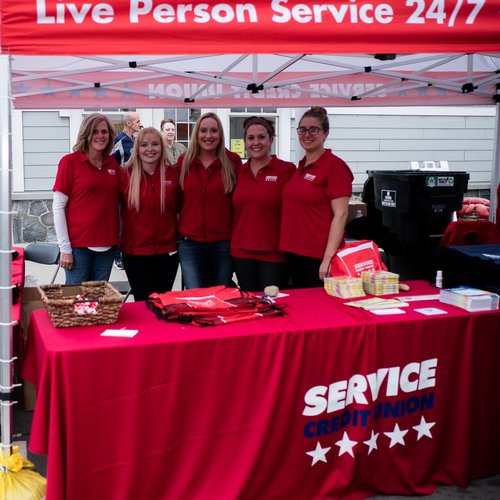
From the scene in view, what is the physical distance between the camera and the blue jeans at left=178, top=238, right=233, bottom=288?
13.1ft

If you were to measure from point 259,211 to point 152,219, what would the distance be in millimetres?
678

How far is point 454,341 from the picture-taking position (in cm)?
282

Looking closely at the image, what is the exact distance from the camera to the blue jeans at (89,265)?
4047mm

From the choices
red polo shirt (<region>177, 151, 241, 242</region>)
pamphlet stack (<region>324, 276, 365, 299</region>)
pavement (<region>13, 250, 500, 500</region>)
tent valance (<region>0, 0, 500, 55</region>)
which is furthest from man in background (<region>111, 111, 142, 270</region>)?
tent valance (<region>0, 0, 500, 55</region>)

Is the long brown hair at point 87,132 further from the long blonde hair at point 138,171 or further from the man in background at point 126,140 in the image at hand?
the man in background at point 126,140

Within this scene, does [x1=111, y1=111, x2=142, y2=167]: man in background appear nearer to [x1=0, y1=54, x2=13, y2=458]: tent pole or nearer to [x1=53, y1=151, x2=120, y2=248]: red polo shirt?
[x1=53, y1=151, x2=120, y2=248]: red polo shirt

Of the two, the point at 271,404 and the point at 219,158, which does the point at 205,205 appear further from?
the point at 271,404

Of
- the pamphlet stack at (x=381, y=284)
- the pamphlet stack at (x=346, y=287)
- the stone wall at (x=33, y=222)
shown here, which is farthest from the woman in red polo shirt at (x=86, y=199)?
the stone wall at (x=33, y=222)

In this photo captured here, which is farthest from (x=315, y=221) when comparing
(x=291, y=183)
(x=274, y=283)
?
(x=274, y=283)

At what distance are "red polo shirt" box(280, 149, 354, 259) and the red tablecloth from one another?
0.66 meters

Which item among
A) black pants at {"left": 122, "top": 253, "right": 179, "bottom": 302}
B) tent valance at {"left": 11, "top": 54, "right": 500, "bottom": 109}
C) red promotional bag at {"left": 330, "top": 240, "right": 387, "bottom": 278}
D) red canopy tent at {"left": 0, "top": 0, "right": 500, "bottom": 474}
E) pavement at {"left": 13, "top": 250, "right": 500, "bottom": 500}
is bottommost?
pavement at {"left": 13, "top": 250, "right": 500, "bottom": 500}

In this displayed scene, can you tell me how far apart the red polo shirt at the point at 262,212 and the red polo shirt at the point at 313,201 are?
134 millimetres

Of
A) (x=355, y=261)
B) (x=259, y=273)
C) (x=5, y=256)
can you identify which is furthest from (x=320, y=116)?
(x=5, y=256)

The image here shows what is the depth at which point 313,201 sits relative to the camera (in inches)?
139
